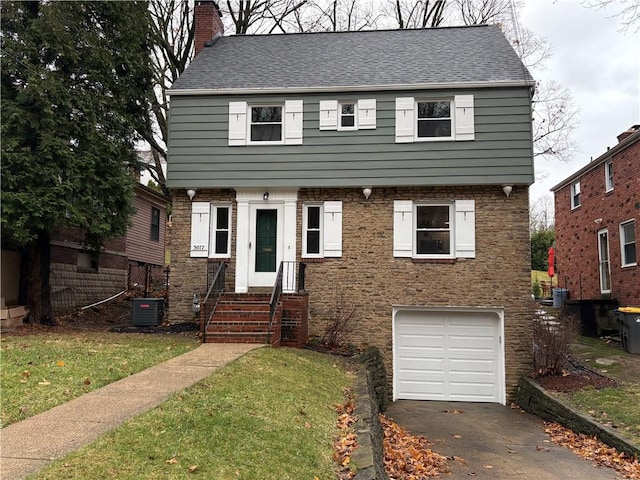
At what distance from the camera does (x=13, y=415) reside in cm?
505

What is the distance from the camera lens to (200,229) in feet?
42.9

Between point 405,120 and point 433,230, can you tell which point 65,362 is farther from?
point 405,120

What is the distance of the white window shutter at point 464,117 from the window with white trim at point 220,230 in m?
6.24

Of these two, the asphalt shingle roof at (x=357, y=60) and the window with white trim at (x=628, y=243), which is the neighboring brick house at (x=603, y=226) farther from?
the asphalt shingle roof at (x=357, y=60)

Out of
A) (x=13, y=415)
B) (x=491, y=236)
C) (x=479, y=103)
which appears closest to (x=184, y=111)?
(x=479, y=103)

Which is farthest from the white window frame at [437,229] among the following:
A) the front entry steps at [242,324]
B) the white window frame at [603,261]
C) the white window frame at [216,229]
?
the white window frame at [603,261]

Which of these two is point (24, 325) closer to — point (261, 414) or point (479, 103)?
point (261, 414)

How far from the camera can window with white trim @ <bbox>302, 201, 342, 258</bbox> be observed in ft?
Result: 41.8

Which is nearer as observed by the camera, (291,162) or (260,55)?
(291,162)

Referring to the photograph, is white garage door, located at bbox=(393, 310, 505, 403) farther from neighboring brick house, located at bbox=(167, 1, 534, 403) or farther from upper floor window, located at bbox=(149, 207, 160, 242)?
upper floor window, located at bbox=(149, 207, 160, 242)

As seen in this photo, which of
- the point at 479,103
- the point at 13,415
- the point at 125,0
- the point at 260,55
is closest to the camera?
the point at 13,415

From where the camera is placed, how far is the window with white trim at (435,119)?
1255 cm

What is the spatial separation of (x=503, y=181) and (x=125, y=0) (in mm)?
11092

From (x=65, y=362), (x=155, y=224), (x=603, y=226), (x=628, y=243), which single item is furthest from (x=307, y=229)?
(x=155, y=224)
